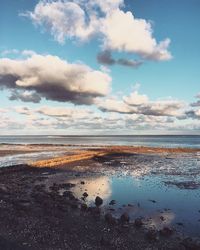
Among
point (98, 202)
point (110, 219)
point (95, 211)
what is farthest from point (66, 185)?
point (110, 219)

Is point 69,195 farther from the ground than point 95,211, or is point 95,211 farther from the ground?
point 69,195

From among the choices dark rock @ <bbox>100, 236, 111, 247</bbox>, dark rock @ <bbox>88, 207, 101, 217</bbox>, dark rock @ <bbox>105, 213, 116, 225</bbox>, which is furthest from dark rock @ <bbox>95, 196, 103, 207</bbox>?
dark rock @ <bbox>100, 236, 111, 247</bbox>

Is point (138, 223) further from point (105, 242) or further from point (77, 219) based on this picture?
point (77, 219)

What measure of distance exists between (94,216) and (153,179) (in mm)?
15650

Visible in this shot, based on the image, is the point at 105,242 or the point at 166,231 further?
the point at 166,231

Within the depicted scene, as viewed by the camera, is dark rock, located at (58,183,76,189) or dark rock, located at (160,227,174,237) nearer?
dark rock, located at (160,227,174,237)

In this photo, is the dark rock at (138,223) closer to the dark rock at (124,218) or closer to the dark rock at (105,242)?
the dark rock at (124,218)

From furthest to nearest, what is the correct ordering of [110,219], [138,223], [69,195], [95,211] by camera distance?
[69,195] → [95,211] → [110,219] → [138,223]

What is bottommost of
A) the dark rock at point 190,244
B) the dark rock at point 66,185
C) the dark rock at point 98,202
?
the dark rock at point 190,244

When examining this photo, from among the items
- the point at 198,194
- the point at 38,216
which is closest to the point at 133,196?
the point at 198,194

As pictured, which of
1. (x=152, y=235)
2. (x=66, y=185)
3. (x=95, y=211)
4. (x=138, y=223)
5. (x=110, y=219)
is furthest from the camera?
(x=66, y=185)

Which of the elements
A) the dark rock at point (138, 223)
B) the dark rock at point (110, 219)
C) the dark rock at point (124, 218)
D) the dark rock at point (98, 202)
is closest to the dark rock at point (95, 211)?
the dark rock at point (110, 219)

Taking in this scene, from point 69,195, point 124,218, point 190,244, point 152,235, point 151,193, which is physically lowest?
point 190,244

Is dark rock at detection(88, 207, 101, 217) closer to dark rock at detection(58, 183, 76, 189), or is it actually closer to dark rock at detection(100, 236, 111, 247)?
dark rock at detection(100, 236, 111, 247)
